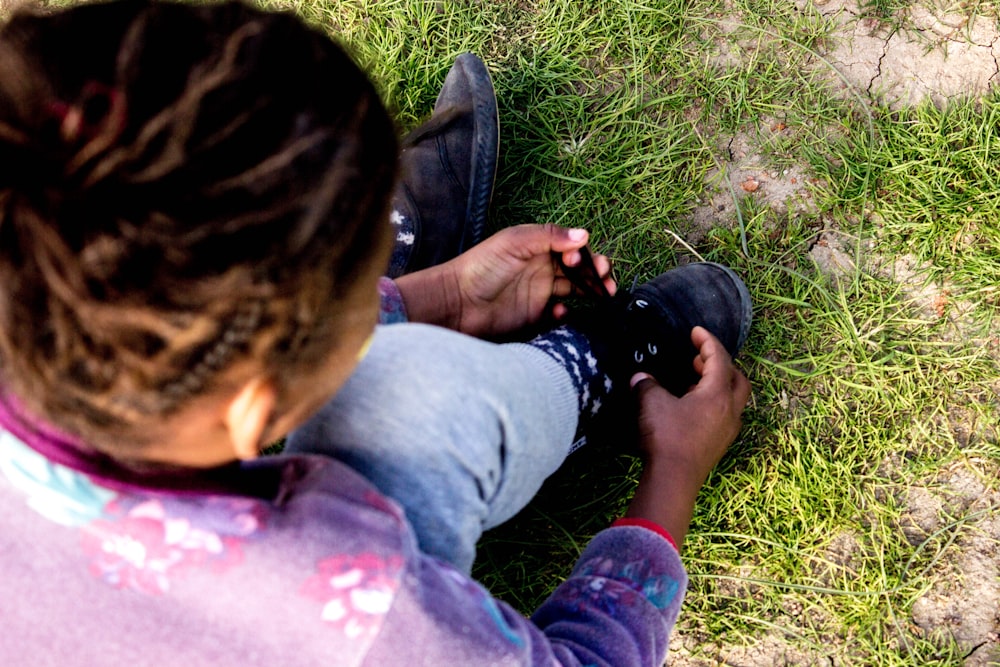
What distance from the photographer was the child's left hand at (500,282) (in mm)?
1679

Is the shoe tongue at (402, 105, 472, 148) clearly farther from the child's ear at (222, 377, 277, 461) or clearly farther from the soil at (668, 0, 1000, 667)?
the child's ear at (222, 377, 277, 461)

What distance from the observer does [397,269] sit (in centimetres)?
186

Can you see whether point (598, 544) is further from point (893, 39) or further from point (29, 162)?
point (893, 39)

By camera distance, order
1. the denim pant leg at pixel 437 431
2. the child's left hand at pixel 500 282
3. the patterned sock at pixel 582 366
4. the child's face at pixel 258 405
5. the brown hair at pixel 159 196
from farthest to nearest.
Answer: the child's left hand at pixel 500 282, the patterned sock at pixel 582 366, the denim pant leg at pixel 437 431, the child's face at pixel 258 405, the brown hair at pixel 159 196

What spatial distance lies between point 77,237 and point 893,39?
1.91 meters

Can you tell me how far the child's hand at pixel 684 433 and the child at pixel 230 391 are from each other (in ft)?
0.67

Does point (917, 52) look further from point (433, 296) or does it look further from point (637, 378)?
point (433, 296)

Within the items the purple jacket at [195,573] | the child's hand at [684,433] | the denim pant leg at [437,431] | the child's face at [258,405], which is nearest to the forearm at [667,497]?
the child's hand at [684,433]

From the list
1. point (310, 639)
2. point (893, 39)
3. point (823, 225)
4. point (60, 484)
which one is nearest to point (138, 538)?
point (60, 484)

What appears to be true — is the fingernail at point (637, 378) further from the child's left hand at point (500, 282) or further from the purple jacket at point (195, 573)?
the purple jacket at point (195, 573)

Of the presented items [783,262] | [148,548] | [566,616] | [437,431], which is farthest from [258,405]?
[783,262]

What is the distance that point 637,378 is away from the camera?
5.55 feet

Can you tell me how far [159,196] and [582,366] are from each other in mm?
1065

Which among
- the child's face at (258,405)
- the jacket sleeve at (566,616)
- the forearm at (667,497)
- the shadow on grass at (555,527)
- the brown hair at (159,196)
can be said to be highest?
the brown hair at (159,196)
